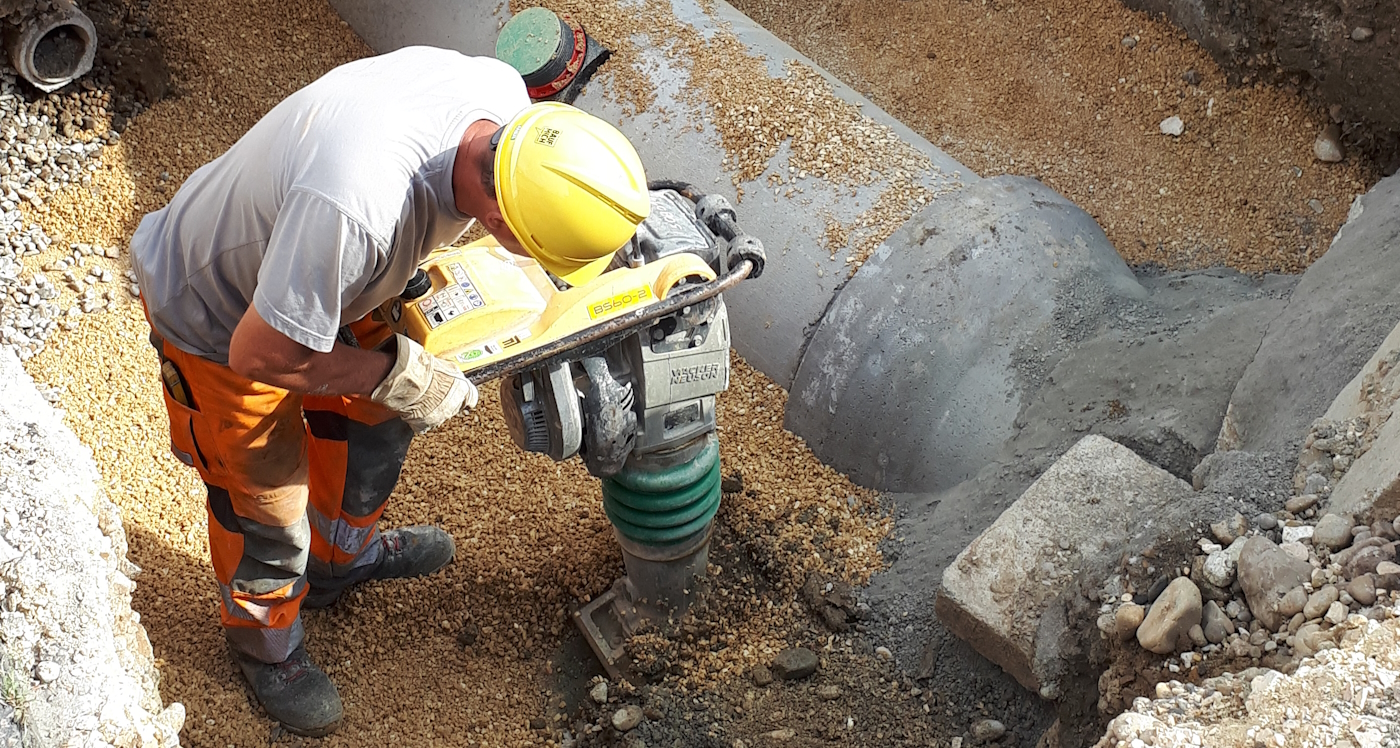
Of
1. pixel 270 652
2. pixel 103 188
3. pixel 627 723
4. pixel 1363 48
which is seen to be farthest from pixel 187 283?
pixel 1363 48

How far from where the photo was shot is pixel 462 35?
4.29 meters

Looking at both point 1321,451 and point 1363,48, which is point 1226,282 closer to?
point 1363,48

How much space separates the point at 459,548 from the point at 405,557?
0.21 m

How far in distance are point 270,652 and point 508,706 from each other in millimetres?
662

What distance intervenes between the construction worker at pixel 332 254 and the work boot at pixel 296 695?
151mm

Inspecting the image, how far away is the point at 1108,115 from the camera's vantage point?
433 centimetres

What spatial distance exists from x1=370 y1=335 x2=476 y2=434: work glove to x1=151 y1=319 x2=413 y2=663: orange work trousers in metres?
0.30

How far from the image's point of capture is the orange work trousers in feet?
7.72

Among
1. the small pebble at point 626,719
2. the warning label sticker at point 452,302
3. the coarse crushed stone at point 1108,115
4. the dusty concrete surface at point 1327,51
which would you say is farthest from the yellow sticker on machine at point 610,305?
the dusty concrete surface at point 1327,51

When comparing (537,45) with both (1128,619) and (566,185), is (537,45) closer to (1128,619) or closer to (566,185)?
(566,185)

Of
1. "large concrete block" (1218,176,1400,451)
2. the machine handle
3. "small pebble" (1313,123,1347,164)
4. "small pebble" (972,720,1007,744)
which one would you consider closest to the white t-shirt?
the machine handle

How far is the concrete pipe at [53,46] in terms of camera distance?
378 centimetres

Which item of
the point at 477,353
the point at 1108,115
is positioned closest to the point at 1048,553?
the point at 477,353

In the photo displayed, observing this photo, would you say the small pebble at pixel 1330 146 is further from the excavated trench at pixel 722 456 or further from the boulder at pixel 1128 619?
the boulder at pixel 1128 619
